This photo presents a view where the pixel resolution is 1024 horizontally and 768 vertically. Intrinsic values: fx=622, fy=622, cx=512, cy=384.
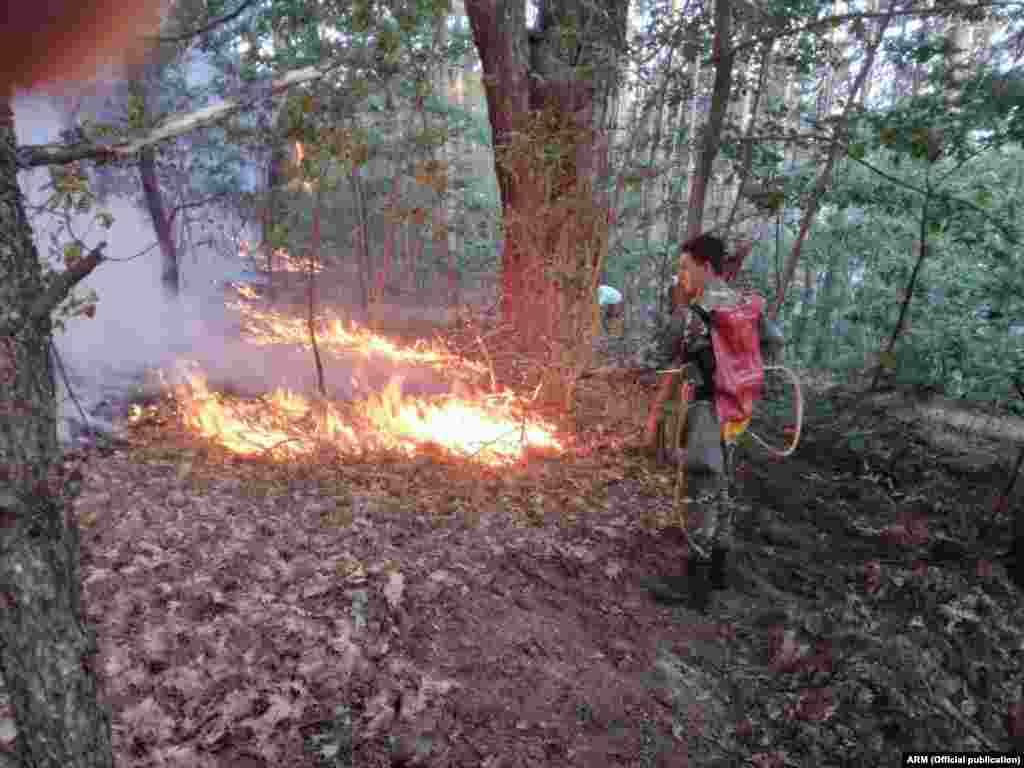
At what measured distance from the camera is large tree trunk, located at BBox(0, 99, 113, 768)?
1684 mm

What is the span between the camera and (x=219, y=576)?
4.15 meters

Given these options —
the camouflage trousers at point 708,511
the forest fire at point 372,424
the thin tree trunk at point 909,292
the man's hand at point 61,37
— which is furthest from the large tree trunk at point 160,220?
the thin tree trunk at point 909,292

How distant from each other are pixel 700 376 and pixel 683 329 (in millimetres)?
374

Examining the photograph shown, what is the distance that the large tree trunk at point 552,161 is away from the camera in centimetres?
770

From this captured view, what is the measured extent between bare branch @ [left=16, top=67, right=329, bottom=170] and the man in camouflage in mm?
3013

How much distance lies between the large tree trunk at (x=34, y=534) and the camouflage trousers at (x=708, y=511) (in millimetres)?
3777

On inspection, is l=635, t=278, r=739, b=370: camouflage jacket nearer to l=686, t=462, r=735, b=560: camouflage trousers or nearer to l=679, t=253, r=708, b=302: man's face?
l=679, t=253, r=708, b=302: man's face

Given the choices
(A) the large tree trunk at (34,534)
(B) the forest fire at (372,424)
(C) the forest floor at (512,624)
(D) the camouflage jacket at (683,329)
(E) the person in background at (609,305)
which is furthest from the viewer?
(E) the person in background at (609,305)

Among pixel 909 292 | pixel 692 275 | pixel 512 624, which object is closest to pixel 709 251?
pixel 692 275

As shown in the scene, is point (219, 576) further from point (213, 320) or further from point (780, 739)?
point (213, 320)

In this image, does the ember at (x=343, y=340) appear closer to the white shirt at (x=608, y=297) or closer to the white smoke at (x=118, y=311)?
the white smoke at (x=118, y=311)

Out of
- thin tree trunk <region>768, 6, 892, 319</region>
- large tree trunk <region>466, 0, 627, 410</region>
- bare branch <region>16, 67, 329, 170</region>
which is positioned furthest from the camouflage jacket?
thin tree trunk <region>768, 6, 892, 319</region>

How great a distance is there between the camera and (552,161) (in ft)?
25.7

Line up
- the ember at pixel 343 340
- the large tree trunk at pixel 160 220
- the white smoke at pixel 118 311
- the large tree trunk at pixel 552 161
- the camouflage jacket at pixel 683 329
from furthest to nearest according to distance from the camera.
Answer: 1. the large tree trunk at pixel 160 220
2. the ember at pixel 343 340
3. the white smoke at pixel 118 311
4. the large tree trunk at pixel 552 161
5. the camouflage jacket at pixel 683 329
